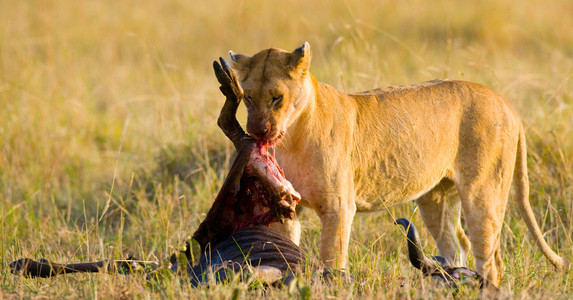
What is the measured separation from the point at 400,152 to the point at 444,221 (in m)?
0.80

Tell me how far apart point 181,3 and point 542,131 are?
9.12 metres

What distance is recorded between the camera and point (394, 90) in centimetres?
495

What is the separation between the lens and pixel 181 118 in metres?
7.13

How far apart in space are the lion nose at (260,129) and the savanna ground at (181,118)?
2.58 feet

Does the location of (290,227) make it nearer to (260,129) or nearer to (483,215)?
(260,129)

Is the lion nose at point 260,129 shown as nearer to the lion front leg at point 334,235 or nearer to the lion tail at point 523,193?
the lion front leg at point 334,235

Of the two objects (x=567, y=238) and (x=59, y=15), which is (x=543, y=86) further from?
(x=59, y=15)

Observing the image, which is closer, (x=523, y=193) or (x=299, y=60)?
(x=299, y=60)

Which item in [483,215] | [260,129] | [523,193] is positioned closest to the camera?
[260,129]

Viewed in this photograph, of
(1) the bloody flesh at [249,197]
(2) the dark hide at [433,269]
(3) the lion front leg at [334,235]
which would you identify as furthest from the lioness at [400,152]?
(2) the dark hide at [433,269]

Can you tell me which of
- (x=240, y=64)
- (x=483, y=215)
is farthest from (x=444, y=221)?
(x=240, y=64)

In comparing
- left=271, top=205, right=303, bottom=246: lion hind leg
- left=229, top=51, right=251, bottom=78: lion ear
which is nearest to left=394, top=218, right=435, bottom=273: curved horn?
left=271, top=205, right=303, bottom=246: lion hind leg

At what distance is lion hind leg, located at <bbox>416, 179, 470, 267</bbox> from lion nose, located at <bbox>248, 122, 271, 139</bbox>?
1.72m

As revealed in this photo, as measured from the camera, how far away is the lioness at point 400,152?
4289 mm
